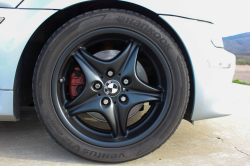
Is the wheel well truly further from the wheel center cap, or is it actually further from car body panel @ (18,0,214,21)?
the wheel center cap

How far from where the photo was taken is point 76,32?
1.38m

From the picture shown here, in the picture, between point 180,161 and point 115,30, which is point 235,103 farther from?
point 115,30

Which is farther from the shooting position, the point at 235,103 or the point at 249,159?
the point at 235,103

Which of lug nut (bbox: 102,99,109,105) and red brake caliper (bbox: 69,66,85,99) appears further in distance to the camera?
red brake caliper (bbox: 69,66,85,99)

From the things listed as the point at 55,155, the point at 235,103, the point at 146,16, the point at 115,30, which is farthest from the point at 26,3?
the point at 235,103

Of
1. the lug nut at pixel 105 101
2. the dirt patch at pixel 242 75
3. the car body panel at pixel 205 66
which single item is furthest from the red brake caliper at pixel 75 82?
the dirt patch at pixel 242 75

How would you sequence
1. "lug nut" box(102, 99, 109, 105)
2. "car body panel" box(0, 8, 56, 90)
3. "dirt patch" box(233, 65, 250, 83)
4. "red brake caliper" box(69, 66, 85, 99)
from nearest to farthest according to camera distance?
"car body panel" box(0, 8, 56, 90) → "lug nut" box(102, 99, 109, 105) → "red brake caliper" box(69, 66, 85, 99) → "dirt patch" box(233, 65, 250, 83)

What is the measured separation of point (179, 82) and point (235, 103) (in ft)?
8.07

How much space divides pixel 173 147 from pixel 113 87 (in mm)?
726

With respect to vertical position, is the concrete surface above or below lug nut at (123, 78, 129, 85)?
below

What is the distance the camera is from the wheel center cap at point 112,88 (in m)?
1.44

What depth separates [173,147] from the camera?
1704 millimetres

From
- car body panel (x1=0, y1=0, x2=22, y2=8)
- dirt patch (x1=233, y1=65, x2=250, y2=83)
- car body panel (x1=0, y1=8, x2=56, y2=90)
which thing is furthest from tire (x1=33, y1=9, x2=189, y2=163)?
dirt patch (x1=233, y1=65, x2=250, y2=83)

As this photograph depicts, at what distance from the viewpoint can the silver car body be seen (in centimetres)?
135
